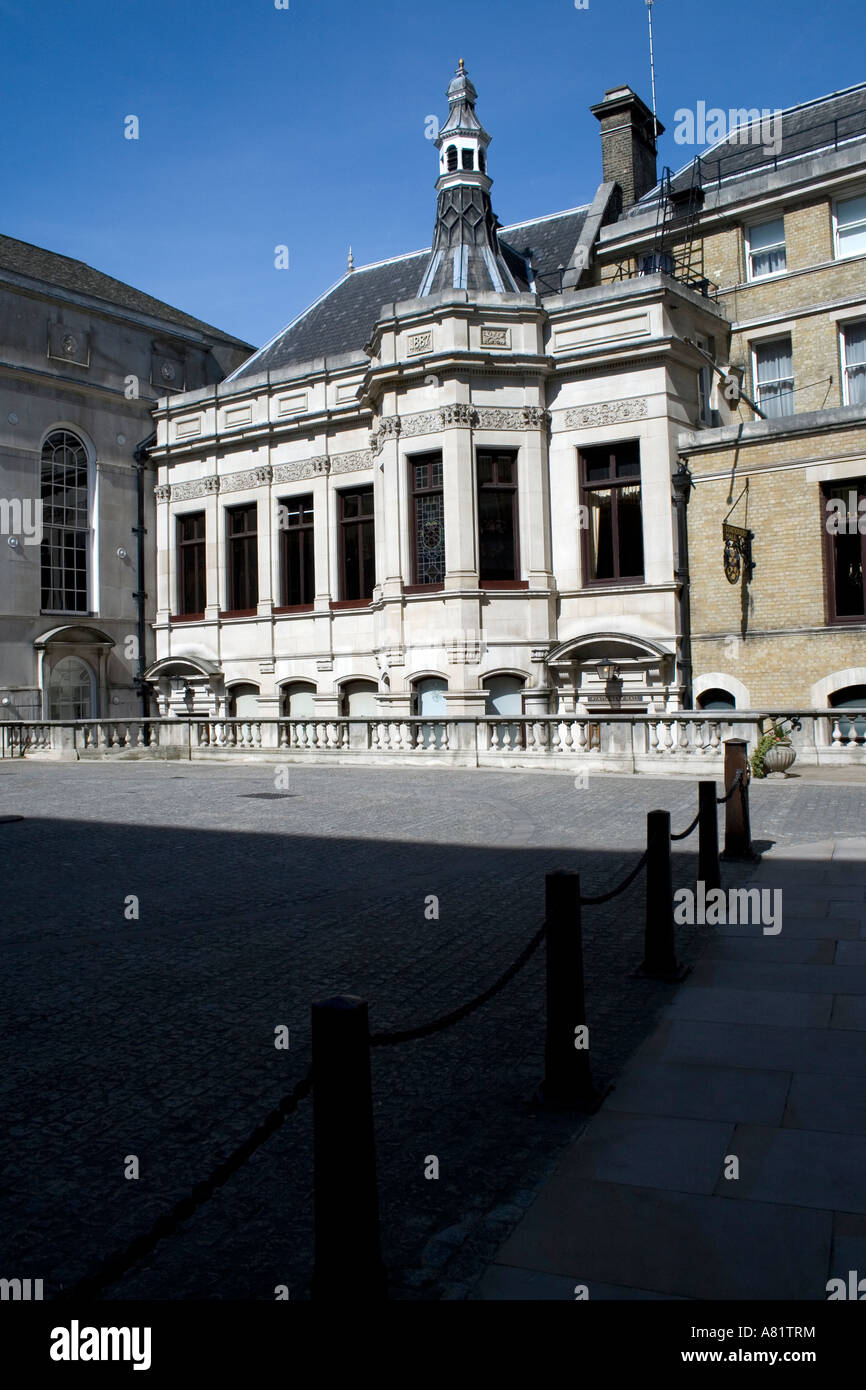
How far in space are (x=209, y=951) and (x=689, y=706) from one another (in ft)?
57.9

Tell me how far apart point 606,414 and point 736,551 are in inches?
181

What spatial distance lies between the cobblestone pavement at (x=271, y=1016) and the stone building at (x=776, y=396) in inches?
376

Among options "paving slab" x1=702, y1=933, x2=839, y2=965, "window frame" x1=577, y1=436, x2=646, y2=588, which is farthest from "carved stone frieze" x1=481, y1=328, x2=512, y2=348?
"paving slab" x1=702, y1=933, x2=839, y2=965

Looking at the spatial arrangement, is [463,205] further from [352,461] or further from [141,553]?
[141,553]

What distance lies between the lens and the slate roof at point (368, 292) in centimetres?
2967

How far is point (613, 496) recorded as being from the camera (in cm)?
2480

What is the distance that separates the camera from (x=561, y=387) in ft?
82.3

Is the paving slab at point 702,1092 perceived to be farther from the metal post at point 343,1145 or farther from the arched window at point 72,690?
the arched window at point 72,690

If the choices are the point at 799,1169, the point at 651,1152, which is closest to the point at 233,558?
the point at 651,1152

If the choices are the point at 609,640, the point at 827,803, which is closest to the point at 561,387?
the point at 609,640

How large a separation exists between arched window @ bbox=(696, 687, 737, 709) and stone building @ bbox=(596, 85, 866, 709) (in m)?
0.05

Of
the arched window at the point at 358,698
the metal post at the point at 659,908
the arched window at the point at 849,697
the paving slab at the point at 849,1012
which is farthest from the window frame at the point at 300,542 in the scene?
the paving slab at the point at 849,1012
